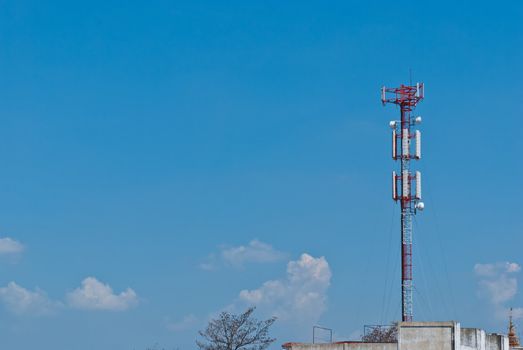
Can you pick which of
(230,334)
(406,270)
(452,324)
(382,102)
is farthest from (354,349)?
(230,334)

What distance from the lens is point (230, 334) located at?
90250 millimetres

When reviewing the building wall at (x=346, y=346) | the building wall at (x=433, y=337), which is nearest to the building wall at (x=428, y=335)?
the building wall at (x=433, y=337)

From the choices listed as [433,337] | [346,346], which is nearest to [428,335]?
[433,337]

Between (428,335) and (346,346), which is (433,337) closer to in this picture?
(428,335)

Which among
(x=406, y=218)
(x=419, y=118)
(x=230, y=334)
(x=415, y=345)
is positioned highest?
(x=419, y=118)

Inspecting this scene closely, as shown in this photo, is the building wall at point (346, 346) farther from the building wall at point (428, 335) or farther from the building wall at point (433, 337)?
the building wall at point (428, 335)

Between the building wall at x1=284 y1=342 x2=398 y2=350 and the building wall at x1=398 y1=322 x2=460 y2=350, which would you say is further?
the building wall at x1=284 y1=342 x2=398 y2=350

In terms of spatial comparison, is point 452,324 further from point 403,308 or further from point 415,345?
point 403,308

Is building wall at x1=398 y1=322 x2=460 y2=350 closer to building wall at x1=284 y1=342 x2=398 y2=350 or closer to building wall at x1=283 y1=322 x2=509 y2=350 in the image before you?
building wall at x1=283 y1=322 x2=509 y2=350

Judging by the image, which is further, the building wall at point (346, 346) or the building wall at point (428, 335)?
the building wall at point (346, 346)

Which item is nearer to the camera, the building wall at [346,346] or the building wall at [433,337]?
the building wall at [433,337]

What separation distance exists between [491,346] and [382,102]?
93.4 ft

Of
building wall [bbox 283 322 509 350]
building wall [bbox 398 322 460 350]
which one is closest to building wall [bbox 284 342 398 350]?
building wall [bbox 283 322 509 350]

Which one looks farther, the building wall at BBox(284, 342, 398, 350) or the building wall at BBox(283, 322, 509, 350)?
the building wall at BBox(284, 342, 398, 350)
